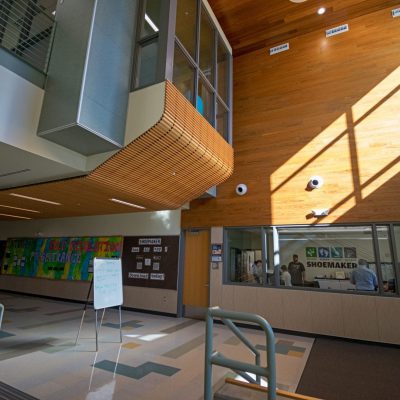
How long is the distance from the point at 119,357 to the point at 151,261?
3751mm

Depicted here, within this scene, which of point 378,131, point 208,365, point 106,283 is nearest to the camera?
point 208,365

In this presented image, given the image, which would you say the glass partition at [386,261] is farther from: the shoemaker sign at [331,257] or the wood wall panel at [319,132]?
the shoemaker sign at [331,257]

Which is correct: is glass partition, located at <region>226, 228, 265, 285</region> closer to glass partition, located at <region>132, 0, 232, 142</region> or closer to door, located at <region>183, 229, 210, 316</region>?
door, located at <region>183, 229, 210, 316</region>

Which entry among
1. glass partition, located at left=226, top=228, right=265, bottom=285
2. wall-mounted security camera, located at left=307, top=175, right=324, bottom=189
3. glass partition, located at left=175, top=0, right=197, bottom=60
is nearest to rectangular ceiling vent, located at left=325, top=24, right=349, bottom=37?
glass partition, located at left=175, top=0, right=197, bottom=60

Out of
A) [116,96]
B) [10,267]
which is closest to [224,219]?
[116,96]

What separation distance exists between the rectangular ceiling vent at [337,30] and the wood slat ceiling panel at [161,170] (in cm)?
411

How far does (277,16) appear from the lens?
695 cm

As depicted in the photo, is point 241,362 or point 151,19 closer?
point 241,362

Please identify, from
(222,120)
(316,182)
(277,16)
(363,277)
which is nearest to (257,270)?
(363,277)

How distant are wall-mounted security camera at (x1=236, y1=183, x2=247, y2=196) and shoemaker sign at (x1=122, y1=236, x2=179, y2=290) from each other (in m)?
2.16

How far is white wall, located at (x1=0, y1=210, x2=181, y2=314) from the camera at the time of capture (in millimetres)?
7785

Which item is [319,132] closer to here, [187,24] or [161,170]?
[187,24]

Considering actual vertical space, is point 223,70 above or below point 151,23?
above

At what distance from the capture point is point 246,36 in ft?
24.6
